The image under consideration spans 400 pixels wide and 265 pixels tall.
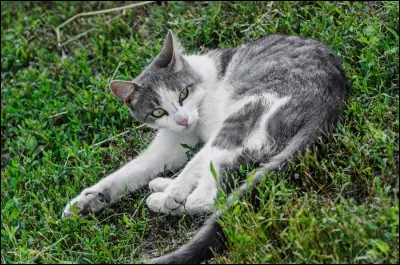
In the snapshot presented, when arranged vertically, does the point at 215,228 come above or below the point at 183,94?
below

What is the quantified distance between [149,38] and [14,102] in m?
1.38

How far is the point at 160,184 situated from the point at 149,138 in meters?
0.82

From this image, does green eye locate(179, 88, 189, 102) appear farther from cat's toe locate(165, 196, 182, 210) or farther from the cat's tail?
the cat's tail

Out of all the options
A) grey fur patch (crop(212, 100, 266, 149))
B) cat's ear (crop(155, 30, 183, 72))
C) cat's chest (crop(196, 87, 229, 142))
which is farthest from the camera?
cat's ear (crop(155, 30, 183, 72))

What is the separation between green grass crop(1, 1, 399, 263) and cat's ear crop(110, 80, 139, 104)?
0.50 m

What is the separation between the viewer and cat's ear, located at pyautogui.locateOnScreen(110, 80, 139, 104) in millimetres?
4930

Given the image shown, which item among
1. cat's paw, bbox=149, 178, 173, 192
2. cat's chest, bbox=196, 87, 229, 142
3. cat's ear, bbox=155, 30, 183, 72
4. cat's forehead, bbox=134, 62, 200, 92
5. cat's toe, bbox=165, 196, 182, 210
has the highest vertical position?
cat's ear, bbox=155, 30, 183, 72

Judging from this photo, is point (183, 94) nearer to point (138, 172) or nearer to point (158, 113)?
point (158, 113)

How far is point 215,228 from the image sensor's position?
12.3 ft

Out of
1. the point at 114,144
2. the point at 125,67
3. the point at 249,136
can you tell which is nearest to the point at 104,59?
the point at 125,67

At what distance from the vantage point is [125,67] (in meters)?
6.28

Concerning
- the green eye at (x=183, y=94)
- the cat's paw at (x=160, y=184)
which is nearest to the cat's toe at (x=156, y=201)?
the cat's paw at (x=160, y=184)

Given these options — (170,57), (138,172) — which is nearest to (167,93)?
(170,57)

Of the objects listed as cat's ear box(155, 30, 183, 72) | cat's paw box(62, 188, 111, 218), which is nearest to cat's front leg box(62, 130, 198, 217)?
cat's paw box(62, 188, 111, 218)
